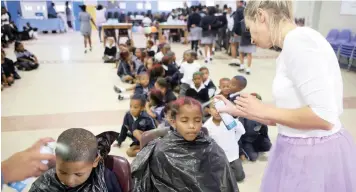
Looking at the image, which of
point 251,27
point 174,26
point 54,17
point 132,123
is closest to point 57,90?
point 132,123

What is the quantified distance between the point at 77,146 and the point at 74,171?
0.11 m

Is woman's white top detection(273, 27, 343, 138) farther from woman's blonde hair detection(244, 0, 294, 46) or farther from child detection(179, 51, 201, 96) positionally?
child detection(179, 51, 201, 96)

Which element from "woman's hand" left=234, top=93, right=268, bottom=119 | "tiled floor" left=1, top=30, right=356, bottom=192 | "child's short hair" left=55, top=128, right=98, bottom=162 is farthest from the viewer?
"tiled floor" left=1, top=30, right=356, bottom=192

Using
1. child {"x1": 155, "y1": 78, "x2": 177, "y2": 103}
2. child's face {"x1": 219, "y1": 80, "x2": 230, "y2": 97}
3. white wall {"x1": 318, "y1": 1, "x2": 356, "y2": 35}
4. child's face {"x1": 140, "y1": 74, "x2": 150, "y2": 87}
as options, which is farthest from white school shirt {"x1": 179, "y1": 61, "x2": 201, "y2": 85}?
white wall {"x1": 318, "y1": 1, "x2": 356, "y2": 35}

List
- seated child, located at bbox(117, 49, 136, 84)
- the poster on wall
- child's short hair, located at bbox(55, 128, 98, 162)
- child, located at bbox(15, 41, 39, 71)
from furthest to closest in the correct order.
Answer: the poster on wall
child, located at bbox(15, 41, 39, 71)
seated child, located at bbox(117, 49, 136, 84)
child's short hair, located at bbox(55, 128, 98, 162)

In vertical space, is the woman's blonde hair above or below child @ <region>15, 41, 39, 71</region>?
above

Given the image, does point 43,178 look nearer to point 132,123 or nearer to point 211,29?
point 132,123

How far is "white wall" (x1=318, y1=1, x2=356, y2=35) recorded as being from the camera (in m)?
7.12

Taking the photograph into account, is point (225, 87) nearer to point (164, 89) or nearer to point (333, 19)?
point (164, 89)

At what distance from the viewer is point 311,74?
0.94 m

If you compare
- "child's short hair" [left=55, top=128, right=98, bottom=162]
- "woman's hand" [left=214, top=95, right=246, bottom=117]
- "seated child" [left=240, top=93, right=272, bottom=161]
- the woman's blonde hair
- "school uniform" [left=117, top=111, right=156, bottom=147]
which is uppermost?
the woman's blonde hair

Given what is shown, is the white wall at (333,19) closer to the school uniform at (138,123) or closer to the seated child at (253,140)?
the seated child at (253,140)

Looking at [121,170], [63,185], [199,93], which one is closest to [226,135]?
[121,170]

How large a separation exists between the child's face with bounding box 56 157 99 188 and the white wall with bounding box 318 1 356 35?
720 cm
